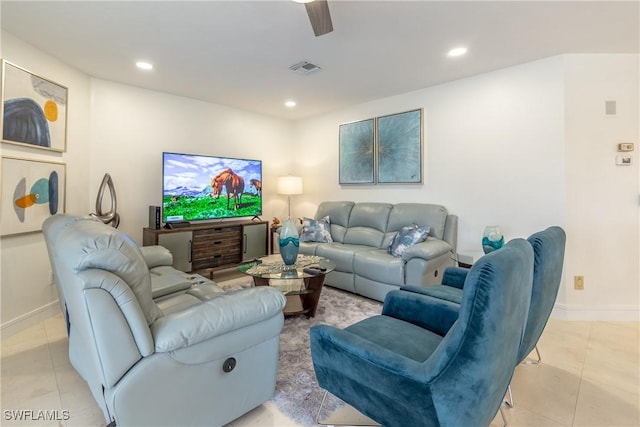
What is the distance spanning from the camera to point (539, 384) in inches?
72.9

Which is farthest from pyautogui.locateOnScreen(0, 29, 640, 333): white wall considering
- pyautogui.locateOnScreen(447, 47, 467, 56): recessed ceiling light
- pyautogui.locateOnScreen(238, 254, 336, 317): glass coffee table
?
pyautogui.locateOnScreen(238, 254, 336, 317): glass coffee table

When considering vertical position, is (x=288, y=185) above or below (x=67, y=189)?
above

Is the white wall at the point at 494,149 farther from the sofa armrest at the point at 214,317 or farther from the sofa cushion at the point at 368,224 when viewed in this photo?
the sofa armrest at the point at 214,317

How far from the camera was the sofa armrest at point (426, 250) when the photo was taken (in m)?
2.88

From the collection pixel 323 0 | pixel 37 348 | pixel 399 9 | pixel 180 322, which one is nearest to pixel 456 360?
pixel 180 322

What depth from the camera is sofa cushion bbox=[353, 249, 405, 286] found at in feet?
9.84

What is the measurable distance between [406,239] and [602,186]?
1.83m

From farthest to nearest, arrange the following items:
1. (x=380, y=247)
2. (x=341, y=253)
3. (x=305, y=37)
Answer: (x=380, y=247) → (x=341, y=253) → (x=305, y=37)

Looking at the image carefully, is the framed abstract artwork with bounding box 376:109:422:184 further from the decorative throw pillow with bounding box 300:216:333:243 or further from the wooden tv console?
the wooden tv console

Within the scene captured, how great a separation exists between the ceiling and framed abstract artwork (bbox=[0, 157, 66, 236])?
1.07 metres

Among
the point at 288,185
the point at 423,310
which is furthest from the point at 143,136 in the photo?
the point at 423,310

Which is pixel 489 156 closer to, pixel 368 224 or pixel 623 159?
pixel 623 159

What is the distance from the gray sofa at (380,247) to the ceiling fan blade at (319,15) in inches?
81.2

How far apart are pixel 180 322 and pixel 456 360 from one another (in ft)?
3.53
